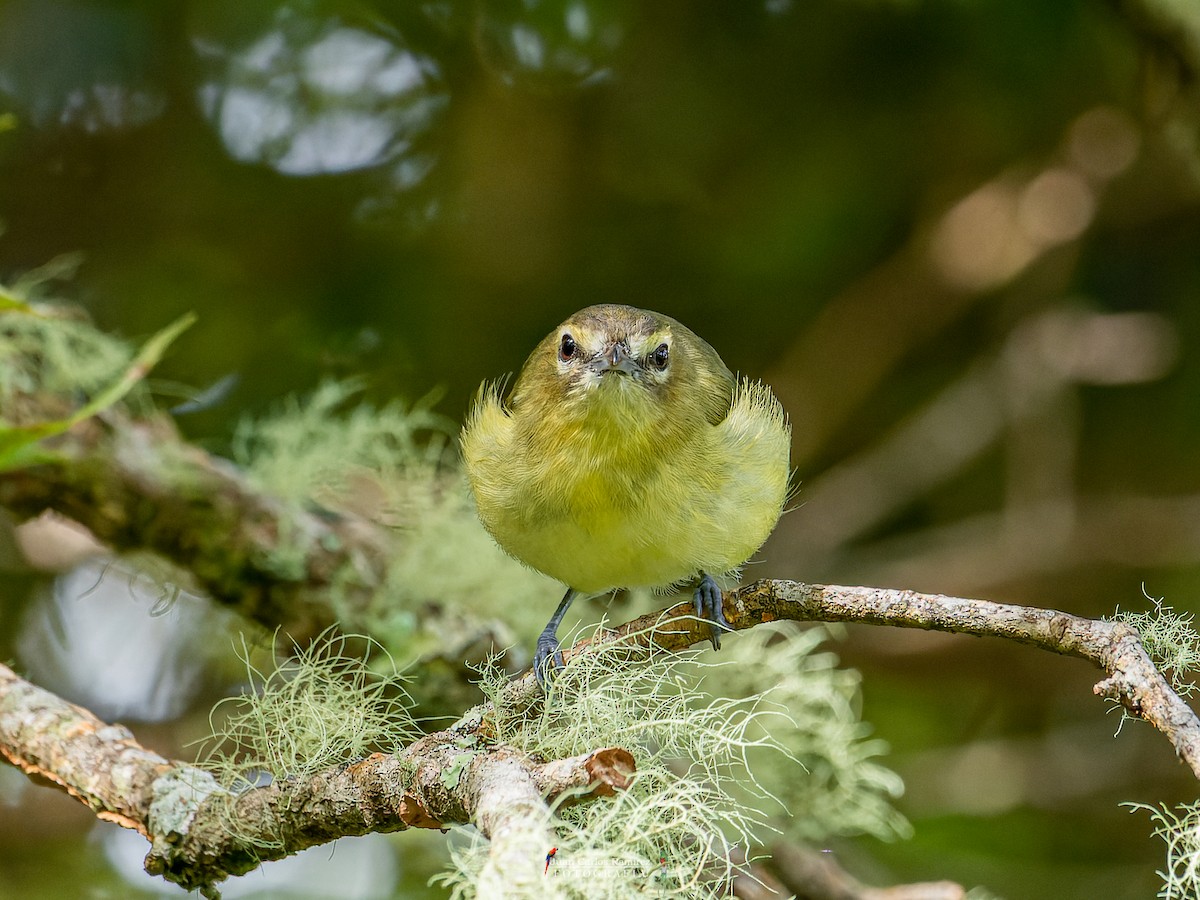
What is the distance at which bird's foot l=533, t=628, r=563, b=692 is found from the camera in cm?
188

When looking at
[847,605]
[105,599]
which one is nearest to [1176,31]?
[847,605]

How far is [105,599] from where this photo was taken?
3373mm

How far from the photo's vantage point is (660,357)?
259cm

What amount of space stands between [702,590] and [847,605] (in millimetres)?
873

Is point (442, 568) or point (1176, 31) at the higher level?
point (1176, 31)

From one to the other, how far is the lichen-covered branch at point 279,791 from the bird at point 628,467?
51 centimetres

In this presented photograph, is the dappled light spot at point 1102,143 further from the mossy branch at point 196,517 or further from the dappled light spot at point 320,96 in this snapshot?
the mossy branch at point 196,517

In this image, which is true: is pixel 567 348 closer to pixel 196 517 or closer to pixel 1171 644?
pixel 196 517

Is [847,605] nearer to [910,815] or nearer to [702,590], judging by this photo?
[702,590]

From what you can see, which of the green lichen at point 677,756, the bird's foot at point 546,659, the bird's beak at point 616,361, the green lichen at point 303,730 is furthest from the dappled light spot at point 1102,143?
the green lichen at point 303,730

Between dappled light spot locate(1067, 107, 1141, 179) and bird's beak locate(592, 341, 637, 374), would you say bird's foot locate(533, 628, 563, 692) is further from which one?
dappled light spot locate(1067, 107, 1141, 179)

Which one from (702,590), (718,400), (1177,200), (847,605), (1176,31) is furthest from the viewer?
(1177,200)

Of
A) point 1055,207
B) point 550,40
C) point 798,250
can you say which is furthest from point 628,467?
point 1055,207

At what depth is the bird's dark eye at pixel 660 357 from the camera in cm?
257
